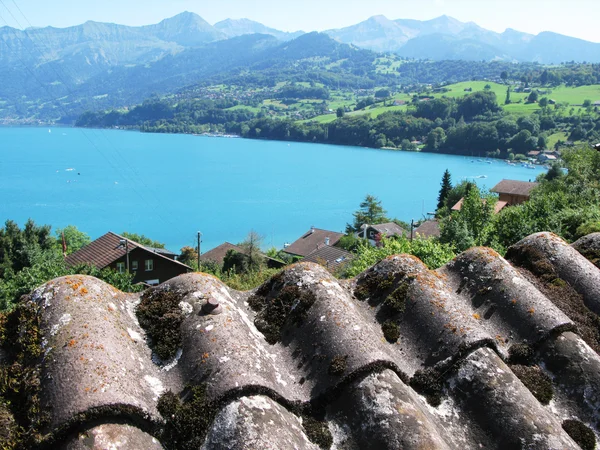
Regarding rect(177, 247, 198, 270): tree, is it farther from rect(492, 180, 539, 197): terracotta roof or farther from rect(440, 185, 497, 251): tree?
rect(492, 180, 539, 197): terracotta roof

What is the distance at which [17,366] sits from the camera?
19.1ft

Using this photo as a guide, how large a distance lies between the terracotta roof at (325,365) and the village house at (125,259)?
38464mm

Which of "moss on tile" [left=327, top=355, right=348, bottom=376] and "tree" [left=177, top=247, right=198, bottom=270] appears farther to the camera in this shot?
"tree" [left=177, top=247, right=198, bottom=270]

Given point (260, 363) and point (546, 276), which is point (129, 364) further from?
point (546, 276)

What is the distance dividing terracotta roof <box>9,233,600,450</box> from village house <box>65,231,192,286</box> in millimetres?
38464

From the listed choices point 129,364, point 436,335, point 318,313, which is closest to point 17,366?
point 129,364

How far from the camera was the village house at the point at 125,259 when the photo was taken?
151 feet

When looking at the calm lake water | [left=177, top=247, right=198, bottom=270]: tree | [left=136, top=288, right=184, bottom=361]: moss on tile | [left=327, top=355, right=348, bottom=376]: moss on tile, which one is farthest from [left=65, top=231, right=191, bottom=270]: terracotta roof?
the calm lake water

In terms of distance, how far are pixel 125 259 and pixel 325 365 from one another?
1684 inches

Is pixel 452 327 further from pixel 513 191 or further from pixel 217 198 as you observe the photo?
pixel 217 198

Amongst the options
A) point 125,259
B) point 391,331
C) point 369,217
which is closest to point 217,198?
point 369,217

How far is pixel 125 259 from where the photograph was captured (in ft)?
153

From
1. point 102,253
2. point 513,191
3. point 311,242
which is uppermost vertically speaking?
point 102,253

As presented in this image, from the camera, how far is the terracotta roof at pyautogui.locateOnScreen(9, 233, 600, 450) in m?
5.63
